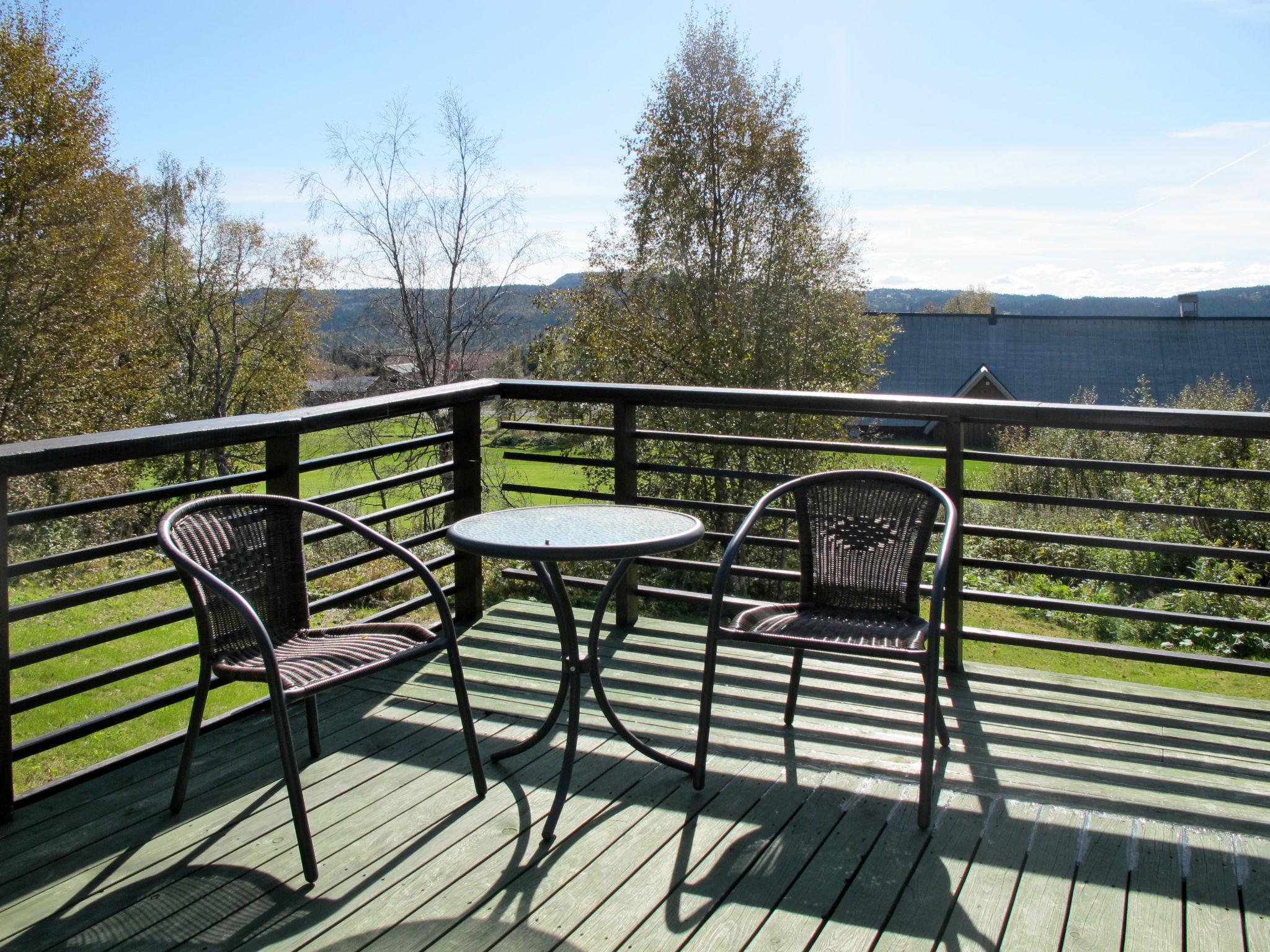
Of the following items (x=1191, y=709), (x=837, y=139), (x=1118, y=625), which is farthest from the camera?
(x=837, y=139)

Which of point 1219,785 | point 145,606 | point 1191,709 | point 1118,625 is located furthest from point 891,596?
point 145,606

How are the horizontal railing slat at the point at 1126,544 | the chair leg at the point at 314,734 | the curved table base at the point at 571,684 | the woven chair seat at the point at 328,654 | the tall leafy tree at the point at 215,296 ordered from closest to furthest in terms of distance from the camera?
the woven chair seat at the point at 328,654, the curved table base at the point at 571,684, the chair leg at the point at 314,734, the horizontal railing slat at the point at 1126,544, the tall leafy tree at the point at 215,296

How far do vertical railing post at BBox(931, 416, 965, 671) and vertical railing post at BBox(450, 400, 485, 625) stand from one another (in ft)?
6.05

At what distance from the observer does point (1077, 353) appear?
39.3 metres

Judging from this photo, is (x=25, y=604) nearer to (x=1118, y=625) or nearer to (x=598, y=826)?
(x=598, y=826)

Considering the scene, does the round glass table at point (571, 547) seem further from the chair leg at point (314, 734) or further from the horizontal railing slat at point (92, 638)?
the horizontal railing slat at point (92, 638)

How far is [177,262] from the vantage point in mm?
26672

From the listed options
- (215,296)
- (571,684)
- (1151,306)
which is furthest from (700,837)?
(1151,306)

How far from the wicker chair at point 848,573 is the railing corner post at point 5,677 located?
1691mm

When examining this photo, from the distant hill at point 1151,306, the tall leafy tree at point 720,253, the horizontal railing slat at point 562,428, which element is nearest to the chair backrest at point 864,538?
the horizontal railing slat at point 562,428

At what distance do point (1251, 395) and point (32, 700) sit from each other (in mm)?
21907

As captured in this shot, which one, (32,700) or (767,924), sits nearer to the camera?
(767,924)

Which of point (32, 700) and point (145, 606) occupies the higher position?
point (32, 700)

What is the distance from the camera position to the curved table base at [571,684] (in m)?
2.46
